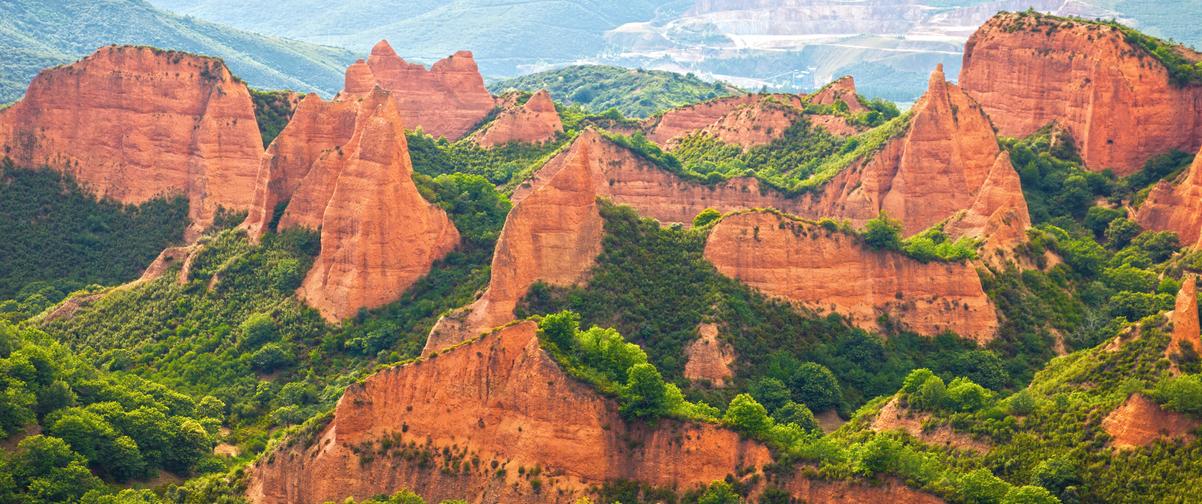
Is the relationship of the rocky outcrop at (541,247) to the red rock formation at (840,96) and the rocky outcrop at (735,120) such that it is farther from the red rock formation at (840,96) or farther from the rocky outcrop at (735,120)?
the red rock formation at (840,96)

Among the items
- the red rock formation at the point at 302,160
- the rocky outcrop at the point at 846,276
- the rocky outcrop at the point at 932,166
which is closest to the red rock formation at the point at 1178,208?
the rocky outcrop at the point at 932,166

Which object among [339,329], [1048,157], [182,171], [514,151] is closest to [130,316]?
[339,329]

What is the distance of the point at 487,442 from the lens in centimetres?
5828

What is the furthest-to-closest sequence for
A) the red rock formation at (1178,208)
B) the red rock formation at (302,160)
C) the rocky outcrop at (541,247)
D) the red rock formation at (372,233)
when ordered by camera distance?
the red rock formation at (1178,208), the red rock formation at (302,160), the red rock formation at (372,233), the rocky outcrop at (541,247)

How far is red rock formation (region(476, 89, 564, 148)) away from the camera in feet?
381

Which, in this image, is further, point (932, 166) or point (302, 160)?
point (932, 166)

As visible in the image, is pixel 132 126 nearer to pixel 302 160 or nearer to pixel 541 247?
pixel 302 160

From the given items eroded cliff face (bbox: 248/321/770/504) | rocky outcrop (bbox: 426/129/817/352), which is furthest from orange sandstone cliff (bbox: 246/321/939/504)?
rocky outcrop (bbox: 426/129/817/352)

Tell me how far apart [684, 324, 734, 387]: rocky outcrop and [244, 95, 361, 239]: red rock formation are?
19968mm

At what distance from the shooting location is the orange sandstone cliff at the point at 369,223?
77938 millimetres

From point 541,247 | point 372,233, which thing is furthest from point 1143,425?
point 372,233

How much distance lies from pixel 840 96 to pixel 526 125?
20646 millimetres

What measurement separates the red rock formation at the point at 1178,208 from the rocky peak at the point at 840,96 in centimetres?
2593

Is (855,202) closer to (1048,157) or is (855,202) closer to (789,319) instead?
(1048,157)
